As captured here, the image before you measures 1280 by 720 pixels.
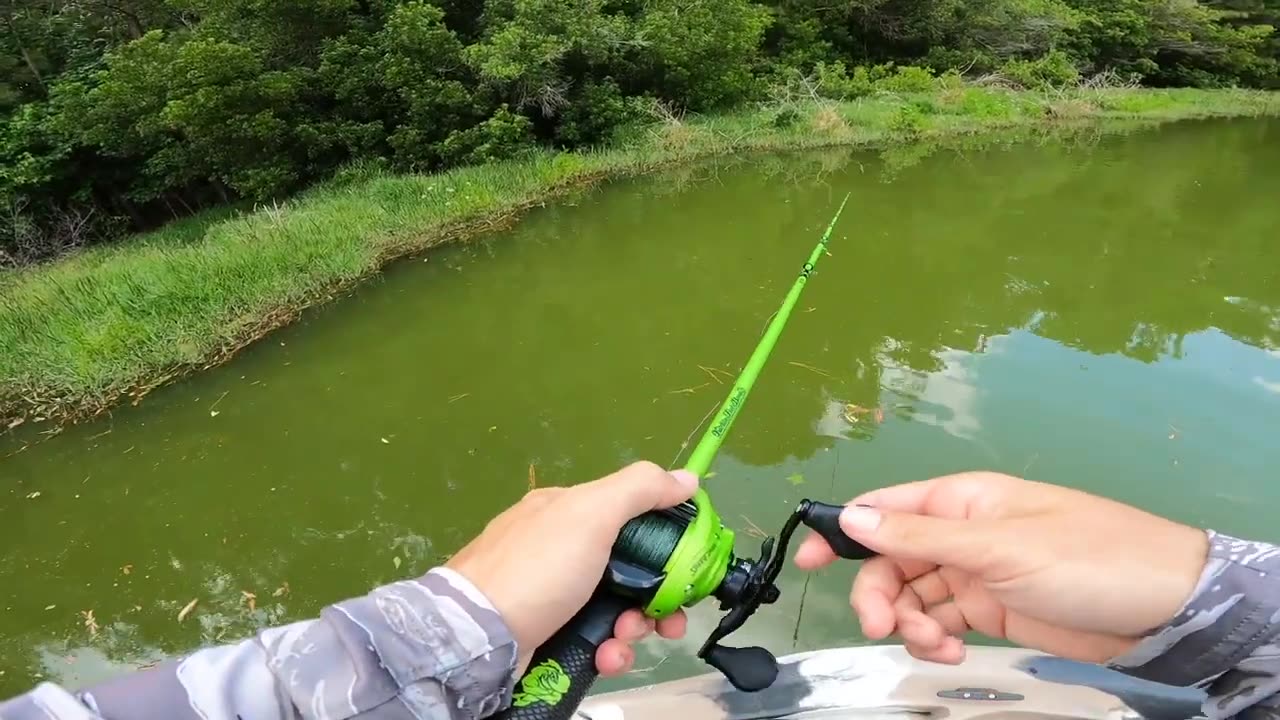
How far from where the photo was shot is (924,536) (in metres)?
0.98

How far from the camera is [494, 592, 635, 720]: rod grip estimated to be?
89 cm

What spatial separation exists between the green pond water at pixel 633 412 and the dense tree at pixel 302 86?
3.70 metres

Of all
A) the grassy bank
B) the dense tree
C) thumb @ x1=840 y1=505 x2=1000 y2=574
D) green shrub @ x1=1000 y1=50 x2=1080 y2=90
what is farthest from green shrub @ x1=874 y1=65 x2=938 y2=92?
thumb @ x1=840 y1=505 x2=1000 y2=574

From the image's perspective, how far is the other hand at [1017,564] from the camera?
900 millimetres

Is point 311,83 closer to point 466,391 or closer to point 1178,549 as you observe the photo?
point 466,391

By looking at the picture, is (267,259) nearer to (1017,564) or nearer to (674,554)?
(674,554)

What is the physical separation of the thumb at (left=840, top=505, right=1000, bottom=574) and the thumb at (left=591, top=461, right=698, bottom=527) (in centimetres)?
23

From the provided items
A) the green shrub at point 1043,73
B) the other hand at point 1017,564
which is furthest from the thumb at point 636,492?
the green shrub at point 1043,73

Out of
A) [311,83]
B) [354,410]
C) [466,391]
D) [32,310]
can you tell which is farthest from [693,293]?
[311,83]

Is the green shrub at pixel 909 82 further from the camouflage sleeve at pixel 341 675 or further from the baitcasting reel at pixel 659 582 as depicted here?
the camouflage sleeve at pixel 341 675

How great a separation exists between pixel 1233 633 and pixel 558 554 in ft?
2.46

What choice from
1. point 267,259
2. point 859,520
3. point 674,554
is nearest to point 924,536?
point 859,520

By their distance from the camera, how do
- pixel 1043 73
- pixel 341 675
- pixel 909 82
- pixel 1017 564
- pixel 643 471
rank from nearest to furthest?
pixel 341 675
pixel 1017 564
pixel 643 471
pixel 909 82
pixel 1043 73

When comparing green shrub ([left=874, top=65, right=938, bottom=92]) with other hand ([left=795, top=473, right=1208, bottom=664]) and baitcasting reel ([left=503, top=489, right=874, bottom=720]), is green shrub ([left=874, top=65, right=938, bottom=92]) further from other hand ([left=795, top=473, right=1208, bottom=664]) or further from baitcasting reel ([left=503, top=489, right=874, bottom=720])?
baitcasting reel ([left=503, top=489, right=874, bottom=720])
